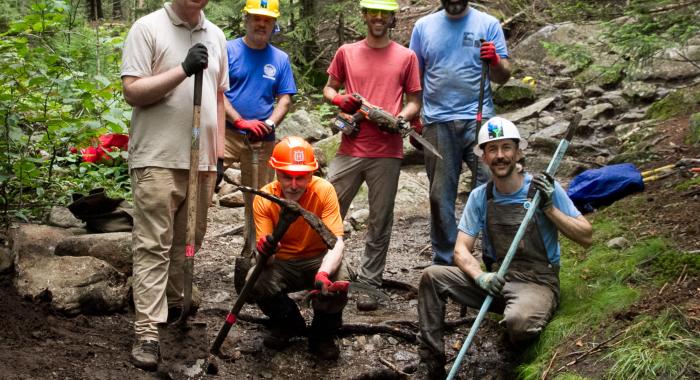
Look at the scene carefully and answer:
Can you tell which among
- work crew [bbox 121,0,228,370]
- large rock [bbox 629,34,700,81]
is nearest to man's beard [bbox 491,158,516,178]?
work crew [bbox 121,0,228,370]

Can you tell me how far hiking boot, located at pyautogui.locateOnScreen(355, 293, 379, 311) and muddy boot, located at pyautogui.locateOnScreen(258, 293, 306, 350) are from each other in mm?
932

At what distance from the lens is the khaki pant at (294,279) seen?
5.04 metres

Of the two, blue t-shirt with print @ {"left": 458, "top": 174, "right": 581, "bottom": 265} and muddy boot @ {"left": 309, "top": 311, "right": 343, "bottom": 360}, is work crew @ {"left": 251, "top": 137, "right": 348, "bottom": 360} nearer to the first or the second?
muddy boot @ {"left": 309, "top": 311, "right": 343, "bottom": 360}

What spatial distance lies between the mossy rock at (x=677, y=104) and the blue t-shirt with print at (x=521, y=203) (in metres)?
7.30

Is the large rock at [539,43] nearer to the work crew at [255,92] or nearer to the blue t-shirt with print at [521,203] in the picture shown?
the work crew at [255,92]

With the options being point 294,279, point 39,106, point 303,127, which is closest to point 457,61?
point 294,279

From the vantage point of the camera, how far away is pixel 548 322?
15.5 feet

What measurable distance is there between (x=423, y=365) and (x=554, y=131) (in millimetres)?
8329

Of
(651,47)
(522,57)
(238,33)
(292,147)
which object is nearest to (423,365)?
(292,147)

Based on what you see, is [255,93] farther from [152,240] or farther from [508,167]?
[508,167]

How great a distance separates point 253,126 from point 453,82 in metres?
1.70

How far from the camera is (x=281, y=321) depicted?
5.31 m

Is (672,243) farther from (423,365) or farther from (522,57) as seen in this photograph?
(522,57)

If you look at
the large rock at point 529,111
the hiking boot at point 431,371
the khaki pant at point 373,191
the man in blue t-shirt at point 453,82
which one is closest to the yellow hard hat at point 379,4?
the man in blue t-shirt at point 453,82
